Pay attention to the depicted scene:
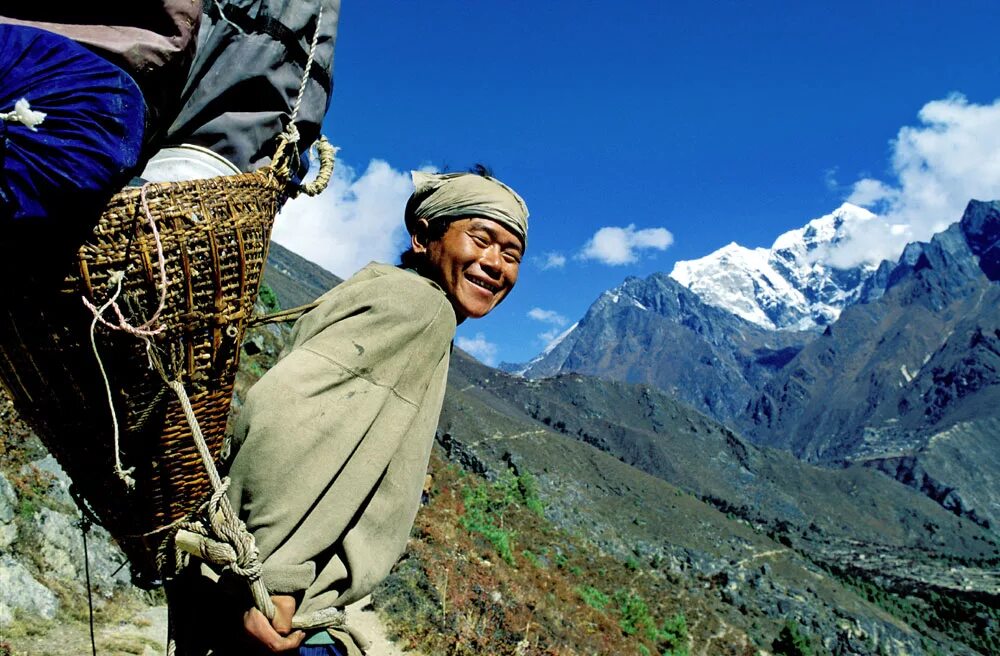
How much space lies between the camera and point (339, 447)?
52.8 inches

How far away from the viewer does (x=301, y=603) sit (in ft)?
4.43

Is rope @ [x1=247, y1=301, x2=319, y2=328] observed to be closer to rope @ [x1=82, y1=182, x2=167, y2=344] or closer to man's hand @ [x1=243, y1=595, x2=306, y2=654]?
rope @ [x1=82, y1=182, x2=167, y2=344]

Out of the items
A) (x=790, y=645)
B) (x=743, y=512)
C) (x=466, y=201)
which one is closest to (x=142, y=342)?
(x=466, y=201)

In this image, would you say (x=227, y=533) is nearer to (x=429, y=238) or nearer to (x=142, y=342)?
(x=142, y=342)

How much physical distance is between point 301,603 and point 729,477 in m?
97.5

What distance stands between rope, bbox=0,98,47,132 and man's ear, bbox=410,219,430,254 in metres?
0.96

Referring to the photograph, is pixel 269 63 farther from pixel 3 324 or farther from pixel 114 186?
pixel 3 324

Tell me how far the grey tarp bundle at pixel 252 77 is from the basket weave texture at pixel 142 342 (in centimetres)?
14

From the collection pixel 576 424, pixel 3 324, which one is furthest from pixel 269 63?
pixel 576 424

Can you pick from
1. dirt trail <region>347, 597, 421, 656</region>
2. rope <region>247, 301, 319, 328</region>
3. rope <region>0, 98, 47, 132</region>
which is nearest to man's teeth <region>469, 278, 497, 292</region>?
rope <region>247, 301, 319, 328</region>

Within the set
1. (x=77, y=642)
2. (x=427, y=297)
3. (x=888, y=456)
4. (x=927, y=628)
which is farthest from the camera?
(x=888, y=456)

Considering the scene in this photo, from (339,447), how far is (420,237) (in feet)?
2.30

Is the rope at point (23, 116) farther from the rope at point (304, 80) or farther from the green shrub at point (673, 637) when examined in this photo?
the green shrub at point (673, 637)

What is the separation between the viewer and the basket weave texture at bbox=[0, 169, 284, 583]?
3.78ft
